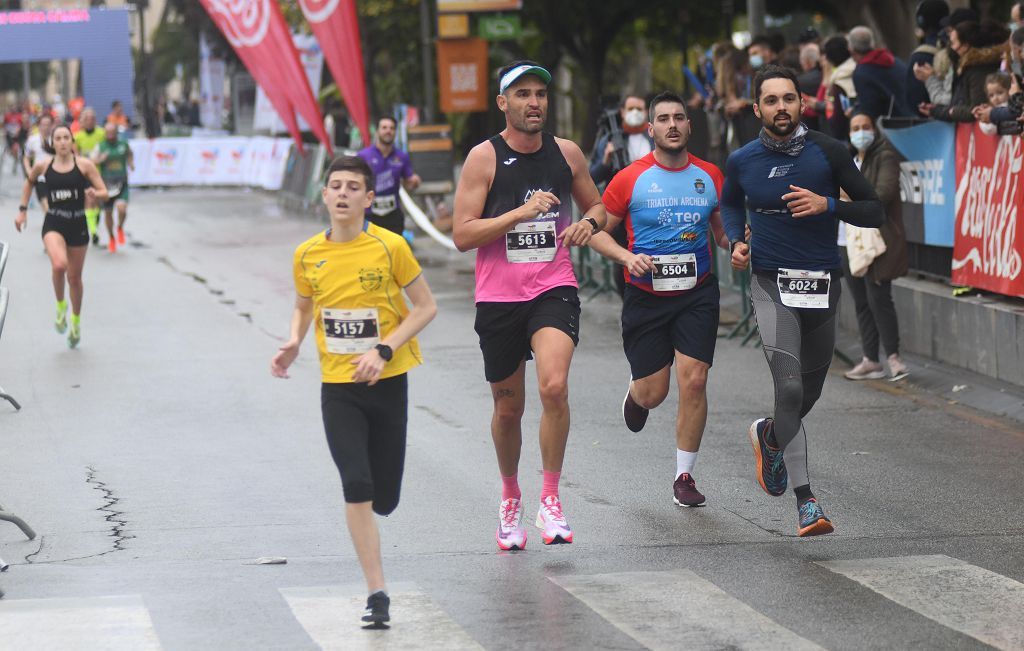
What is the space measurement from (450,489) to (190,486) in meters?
1.35

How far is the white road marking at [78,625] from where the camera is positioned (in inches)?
234

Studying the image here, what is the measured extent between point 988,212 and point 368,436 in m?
6.99

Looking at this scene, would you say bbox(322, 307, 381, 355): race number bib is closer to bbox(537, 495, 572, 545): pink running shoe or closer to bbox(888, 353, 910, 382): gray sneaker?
bbox(537, 495, 572, 545): pink running shoe

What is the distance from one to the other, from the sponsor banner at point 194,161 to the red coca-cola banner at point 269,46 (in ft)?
44.7

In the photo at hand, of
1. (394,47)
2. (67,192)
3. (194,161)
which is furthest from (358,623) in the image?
(394,47)

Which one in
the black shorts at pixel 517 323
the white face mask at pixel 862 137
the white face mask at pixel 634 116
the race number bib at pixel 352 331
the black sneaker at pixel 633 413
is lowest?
the black sneaker at pixel 633 413

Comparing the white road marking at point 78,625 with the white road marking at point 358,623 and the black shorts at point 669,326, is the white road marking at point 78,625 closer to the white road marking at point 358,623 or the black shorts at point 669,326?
the white road marking at point 358,623

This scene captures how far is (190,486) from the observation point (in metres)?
9.16

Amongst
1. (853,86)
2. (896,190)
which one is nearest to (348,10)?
(853,86)

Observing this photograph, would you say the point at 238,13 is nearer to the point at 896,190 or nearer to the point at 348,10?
the point at 348,10

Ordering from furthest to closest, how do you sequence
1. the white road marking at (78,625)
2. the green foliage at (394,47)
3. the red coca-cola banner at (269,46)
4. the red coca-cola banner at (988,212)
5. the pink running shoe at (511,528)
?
1. the green foliage at (394,47)
2. the red coca-cola banner at (269,46)
3. the red coca-cola banner at (988,212)
4. the pink running shoe at (511,528)
5. the white road marking at (78,625)

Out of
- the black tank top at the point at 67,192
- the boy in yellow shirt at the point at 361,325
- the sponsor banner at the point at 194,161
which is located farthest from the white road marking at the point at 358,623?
the sponsor banner at the point at 194,161

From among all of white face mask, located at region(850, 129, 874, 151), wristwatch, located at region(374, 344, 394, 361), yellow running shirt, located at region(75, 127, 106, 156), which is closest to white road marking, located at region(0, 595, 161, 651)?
wristwatch, located at region(374, 344, 394, 361)

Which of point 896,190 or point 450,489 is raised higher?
point 896,190
